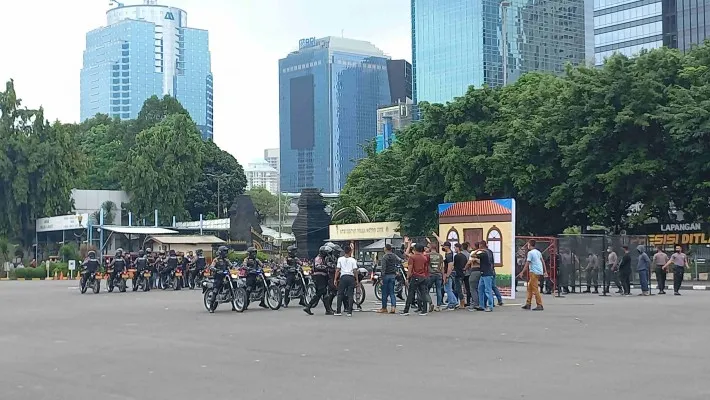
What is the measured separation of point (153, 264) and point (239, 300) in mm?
13729

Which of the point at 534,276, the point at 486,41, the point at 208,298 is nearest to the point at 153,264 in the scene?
the point at 208,298

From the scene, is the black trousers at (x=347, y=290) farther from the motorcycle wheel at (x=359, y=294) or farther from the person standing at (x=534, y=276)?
the person standing at (x=534, y=276)

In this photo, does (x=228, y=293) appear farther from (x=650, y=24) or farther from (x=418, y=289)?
(x=650, y=24)

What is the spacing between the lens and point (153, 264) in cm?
3497

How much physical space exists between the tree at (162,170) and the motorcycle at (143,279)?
4532cm

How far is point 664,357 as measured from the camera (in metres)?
11.8

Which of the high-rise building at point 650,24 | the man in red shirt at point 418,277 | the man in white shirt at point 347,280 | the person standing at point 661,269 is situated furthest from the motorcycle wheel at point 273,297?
the high-rise building at point 650,24

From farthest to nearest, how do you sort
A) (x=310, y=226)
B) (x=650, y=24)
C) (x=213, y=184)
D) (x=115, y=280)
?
(x=650, y=24) < (x=213, y=184) < (x=310, y=226) < (x=115, y=280)

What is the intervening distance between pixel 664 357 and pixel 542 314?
25.8ft

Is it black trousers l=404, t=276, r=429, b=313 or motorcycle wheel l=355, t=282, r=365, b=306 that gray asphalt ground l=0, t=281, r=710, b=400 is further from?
motorcycle wheel l=355, t=282, r=365, b=306

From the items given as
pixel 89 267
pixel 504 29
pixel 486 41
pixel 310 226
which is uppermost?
pixel 504 29

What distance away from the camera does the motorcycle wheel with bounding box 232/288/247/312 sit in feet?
72.4

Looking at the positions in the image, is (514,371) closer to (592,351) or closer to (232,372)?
(592,351)

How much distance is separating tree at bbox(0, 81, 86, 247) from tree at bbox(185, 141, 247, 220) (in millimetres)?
13477
